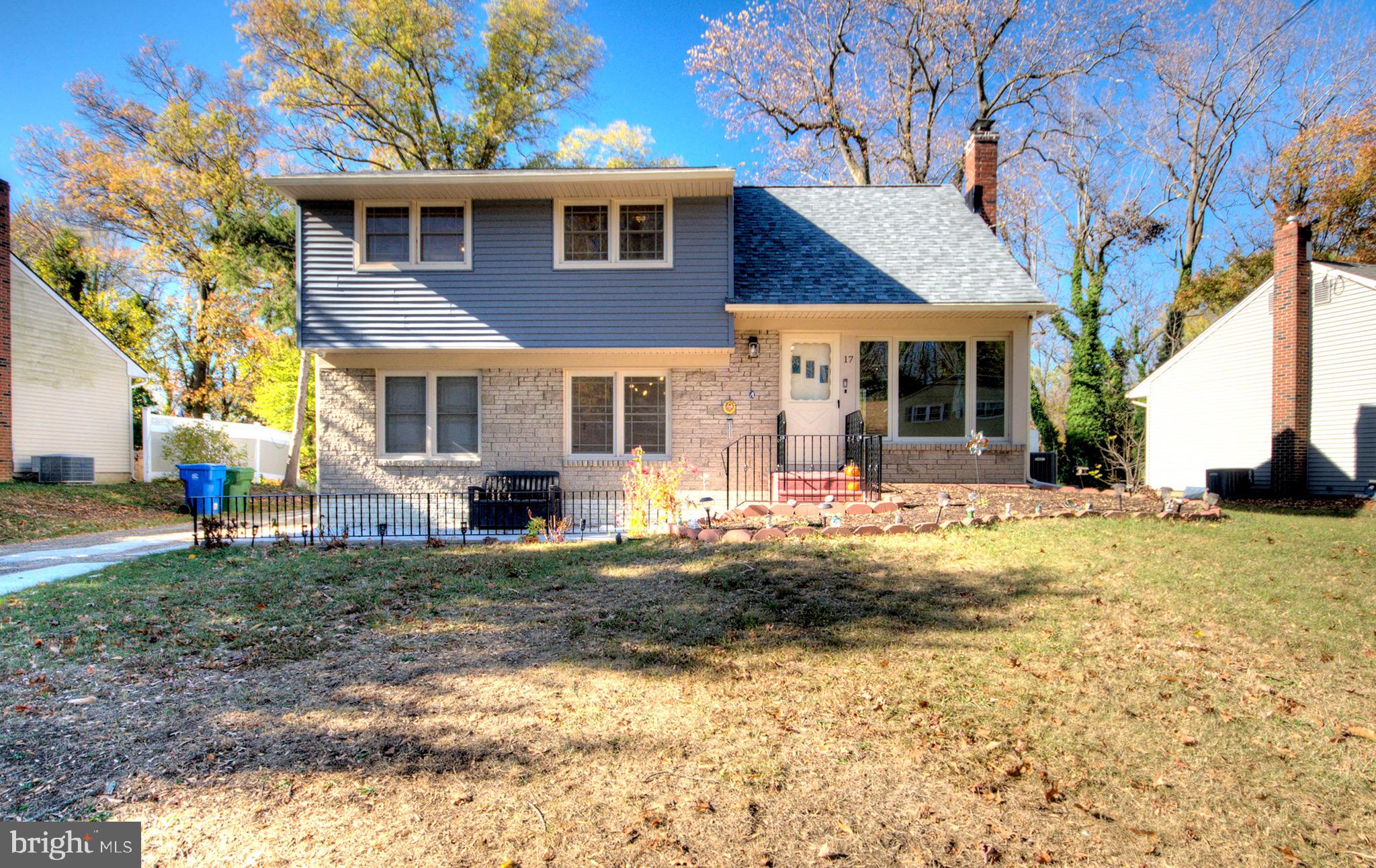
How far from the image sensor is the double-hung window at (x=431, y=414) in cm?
1154

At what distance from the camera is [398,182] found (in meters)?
10.4

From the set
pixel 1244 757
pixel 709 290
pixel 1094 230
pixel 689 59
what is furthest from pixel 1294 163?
pixel 1244 757

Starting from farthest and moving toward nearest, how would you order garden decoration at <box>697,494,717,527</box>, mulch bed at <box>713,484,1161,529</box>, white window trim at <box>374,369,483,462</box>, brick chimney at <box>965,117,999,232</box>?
1. brick chimney at <box>965,117,999,232</box>
2. white window trim at <box>374,369,483,462</box>
3. garden decoration at <box>697,494,717,527</box>
4. mulch bed at <box>713,484,1161,529</box>

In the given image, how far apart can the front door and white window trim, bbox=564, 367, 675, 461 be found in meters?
1.96

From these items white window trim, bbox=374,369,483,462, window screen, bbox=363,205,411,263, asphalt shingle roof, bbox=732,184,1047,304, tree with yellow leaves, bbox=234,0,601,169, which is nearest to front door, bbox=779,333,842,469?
asphalt shingle roof, bbox=732,184,1047,304

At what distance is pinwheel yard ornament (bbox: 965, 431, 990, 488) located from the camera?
1055 centimetres

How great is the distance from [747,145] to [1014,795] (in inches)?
904

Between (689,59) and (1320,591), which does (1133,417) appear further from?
(689,59)

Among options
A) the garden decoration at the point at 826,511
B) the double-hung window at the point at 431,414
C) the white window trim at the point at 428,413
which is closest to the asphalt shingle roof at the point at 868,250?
the garden decoration at the point at 826,511

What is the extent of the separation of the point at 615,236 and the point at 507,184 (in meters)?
1.84

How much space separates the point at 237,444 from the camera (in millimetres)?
20656

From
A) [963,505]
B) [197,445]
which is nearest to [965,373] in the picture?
[963,505]

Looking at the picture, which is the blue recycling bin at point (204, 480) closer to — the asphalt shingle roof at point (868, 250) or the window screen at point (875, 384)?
the asphalt shingle roof at point (868, 250)

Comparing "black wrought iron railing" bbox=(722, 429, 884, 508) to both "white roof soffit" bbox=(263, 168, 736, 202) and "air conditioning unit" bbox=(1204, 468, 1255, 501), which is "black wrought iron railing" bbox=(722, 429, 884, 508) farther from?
"air conditioning unit" bbox=(1204, 468, 1255, 501)
